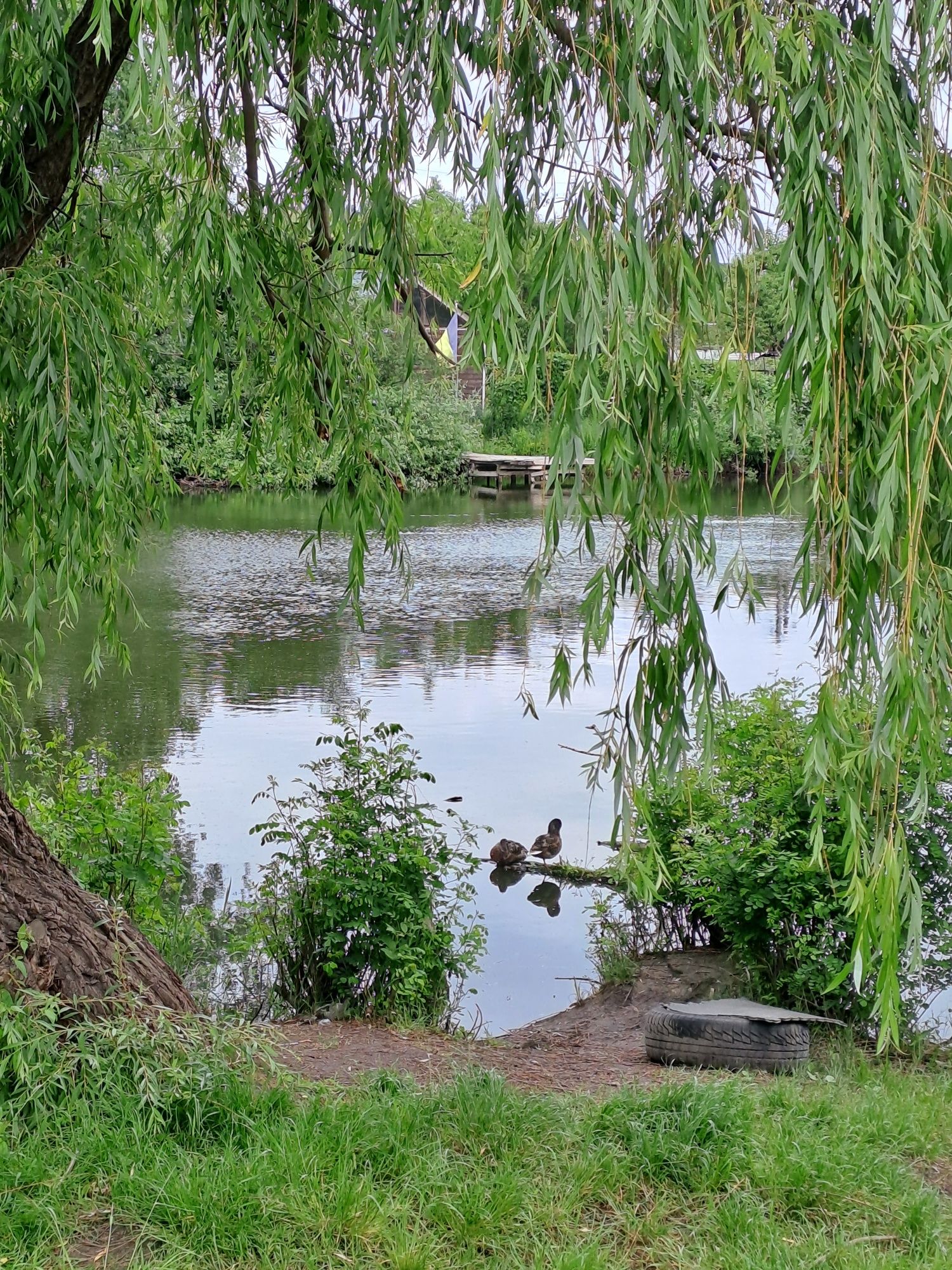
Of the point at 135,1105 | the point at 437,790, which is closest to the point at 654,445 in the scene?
the point at 135,1105

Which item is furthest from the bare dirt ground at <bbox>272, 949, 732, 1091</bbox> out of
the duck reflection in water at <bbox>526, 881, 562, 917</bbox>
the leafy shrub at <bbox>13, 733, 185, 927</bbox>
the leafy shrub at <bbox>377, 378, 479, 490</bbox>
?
the leafy shrub at <bbox>377, 378, 479, 490</bbox>

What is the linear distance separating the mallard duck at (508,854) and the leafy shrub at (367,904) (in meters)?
2.30

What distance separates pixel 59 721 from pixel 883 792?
28.3 feet

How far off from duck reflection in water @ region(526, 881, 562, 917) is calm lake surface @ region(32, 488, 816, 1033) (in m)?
0.03

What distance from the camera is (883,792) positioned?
2611 mm

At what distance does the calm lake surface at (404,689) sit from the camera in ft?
25.4

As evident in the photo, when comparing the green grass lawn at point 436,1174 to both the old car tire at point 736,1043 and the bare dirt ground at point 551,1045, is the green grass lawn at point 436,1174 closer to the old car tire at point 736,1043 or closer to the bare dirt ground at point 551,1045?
the bare dirt ground at point 551,1045

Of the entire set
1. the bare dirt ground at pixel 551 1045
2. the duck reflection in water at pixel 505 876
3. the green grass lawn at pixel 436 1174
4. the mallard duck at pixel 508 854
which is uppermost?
the green grass lawn at pixel 436 1174

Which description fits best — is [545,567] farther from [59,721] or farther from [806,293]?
[59,721]

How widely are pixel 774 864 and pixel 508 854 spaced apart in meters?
3.09

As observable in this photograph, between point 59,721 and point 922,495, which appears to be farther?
point 59,721

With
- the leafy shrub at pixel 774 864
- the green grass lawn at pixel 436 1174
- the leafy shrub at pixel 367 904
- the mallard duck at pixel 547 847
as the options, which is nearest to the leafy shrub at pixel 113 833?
the leafy shrub at pixel 367 904

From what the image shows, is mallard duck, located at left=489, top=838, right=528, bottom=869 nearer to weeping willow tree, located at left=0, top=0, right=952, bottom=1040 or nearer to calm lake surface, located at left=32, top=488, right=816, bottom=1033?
calm lake surface, located at left=32, top=488, right=816, bottom=1033

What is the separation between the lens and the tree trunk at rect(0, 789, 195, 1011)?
11.2 feet
